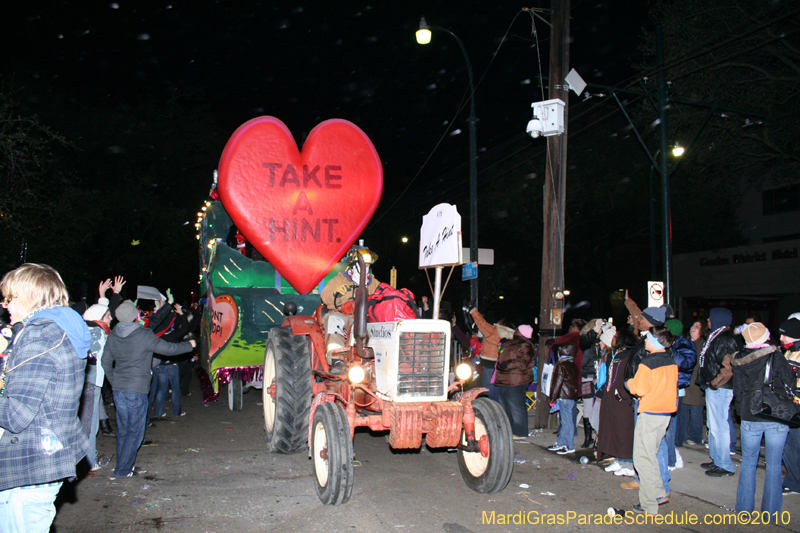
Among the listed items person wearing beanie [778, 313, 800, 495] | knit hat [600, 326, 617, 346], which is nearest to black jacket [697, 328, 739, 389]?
person wearing beanie [778, 313, 800, 495]

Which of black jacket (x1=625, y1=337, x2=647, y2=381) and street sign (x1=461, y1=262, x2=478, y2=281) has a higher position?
street sign (x1=461, y1=262, x2=478, y2=281)

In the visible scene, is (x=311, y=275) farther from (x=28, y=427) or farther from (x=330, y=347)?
(x=28, y=427)

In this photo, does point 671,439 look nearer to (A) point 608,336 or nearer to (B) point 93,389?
(A) point 608,336

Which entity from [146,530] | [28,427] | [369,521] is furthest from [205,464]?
[28,427]

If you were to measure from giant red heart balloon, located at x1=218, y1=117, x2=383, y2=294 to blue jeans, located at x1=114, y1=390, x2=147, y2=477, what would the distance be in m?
2.39

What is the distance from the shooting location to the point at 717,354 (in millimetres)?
6133

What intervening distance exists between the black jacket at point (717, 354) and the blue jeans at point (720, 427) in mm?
135

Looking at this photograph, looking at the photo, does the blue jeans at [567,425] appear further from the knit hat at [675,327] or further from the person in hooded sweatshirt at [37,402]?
the person in hooded sweatshirt at [37,402]

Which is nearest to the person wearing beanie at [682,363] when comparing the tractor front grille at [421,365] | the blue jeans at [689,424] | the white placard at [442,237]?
the blue jeans at [689,424]

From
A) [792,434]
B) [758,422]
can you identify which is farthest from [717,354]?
[758,422]

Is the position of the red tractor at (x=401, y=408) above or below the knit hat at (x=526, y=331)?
below

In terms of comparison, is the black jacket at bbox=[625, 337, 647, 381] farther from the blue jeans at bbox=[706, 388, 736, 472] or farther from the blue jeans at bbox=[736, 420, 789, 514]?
the blue jeans at bbox=[706, 388, 736, 472]

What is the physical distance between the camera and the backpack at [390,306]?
5277 millimetres

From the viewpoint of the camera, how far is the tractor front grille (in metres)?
4.93
